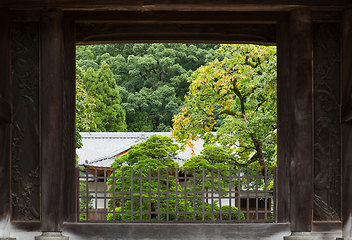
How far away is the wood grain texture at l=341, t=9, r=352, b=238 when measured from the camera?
3.08 m

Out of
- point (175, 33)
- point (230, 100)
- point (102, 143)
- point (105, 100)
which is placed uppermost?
point (105, 100)

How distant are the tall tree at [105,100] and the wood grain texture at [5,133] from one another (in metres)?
11.3

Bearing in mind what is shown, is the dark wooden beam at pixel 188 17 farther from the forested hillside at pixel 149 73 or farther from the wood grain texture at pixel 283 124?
the forested hillside at pixel 149 73

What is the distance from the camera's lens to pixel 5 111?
302 cm

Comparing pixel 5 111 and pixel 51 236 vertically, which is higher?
pixel 5 111

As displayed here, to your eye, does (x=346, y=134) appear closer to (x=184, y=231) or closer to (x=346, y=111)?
(x=346, y=111)

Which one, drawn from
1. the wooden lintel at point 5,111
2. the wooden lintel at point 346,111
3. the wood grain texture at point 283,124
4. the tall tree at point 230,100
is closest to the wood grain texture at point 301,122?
the wood grain texture at point 283,124

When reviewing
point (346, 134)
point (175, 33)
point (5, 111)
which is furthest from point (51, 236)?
point (346, 134)

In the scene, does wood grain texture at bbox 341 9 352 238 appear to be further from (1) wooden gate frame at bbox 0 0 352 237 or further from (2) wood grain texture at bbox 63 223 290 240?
(2) wood grain texture at bbox 63 223 290 240

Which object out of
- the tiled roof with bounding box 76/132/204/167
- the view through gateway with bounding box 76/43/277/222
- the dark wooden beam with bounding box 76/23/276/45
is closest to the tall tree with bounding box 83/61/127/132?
the view through gateway with bounding box 76/43/277/222

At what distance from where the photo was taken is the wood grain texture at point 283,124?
321 centimetres

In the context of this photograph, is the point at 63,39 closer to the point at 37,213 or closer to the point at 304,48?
the point at 37,213

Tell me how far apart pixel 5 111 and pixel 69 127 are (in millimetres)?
525

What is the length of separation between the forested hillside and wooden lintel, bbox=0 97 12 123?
1256 centimetres
